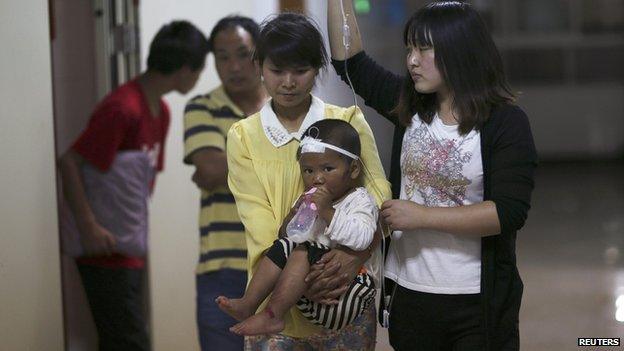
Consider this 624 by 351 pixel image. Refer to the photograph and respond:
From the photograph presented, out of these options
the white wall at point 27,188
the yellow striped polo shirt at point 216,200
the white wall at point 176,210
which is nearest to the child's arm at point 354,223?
the yellow striped polo shirt at point 216,200

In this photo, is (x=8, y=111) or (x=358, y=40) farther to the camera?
(x=8, y=111)

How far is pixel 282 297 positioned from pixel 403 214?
0.26 m

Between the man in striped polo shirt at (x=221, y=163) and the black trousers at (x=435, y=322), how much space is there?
0.63 metres

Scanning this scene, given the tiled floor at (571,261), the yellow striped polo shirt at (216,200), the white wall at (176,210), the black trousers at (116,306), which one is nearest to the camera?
the yellow striped polo shirt at (216,200)

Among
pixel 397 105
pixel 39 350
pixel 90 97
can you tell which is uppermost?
pixel 90 97

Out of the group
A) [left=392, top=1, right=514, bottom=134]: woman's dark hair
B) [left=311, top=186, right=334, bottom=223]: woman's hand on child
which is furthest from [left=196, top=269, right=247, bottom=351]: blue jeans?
[left=392, top=1, right=514, bottom=134]: woman's dark hair

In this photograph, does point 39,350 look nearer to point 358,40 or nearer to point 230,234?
point 230,234

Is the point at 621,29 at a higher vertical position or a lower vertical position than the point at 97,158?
higher

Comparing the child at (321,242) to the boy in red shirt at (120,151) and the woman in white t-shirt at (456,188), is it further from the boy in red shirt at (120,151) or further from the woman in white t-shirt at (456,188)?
the boy in red shirt at (120,151)

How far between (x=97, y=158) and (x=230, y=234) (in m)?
0.80

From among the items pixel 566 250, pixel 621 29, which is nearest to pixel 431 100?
pixel 566 250

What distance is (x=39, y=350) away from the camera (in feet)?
8.73

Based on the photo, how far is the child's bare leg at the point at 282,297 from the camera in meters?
1.66

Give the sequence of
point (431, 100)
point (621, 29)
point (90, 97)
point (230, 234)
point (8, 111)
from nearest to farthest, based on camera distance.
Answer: point (431, 100) < point (230, 234) < point (8, 111) < point (90, 97) < point (621, 29)
